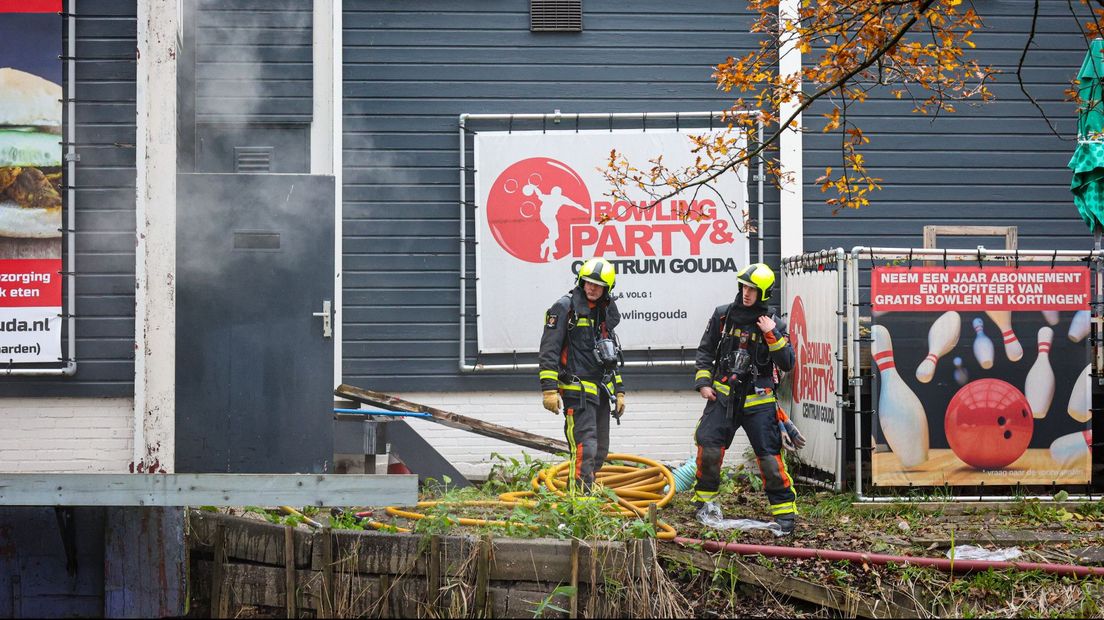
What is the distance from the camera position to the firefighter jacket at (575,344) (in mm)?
8672

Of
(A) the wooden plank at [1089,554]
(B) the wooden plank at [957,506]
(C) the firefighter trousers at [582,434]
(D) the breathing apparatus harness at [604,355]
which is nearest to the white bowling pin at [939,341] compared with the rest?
(B) the wooden plank at [957,506]

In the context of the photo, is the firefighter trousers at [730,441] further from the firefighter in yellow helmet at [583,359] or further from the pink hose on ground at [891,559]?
the pink hose on ground at [891,559]

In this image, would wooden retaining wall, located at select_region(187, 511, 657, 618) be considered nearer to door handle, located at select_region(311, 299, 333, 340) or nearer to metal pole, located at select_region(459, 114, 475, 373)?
door handle, located at select_region(311, 299, 333, 340)

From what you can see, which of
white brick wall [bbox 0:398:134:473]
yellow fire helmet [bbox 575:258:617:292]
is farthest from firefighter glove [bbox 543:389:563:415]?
white brick wall [bbox 0:398:134:473]

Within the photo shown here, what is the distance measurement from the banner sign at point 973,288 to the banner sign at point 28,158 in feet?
20.5

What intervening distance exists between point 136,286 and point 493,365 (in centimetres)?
424

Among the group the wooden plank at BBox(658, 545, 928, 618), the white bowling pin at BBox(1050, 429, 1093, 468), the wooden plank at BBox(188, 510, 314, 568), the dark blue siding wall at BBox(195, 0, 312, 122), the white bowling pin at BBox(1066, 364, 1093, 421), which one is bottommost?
the wooden plank at BBox(658, 545, 928, 618)

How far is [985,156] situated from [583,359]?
4.99 meters

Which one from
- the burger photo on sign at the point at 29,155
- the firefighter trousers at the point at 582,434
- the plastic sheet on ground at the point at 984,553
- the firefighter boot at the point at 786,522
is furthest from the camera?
the firefighter trousers at the point at 582,434

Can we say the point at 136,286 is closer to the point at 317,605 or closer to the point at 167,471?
the point at 167,471

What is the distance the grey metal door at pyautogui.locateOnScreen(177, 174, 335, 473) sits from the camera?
775 centimetres

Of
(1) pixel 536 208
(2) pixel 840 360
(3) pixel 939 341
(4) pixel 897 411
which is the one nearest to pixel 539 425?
(1) pixel 536 208

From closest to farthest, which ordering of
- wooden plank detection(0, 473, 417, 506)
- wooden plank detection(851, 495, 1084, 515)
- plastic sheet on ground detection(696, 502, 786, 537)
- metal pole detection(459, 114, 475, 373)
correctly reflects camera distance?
1. wooden plank detection(0, 473, 417, 506)
2. plastic sheet on ground detection(696, 502, 786, 537)
3. wooden plank detection(851, 495, 1084, 515)
4. metal pole detection(459, 114, 475, 373)

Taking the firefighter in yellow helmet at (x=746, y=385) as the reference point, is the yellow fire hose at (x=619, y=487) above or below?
below
